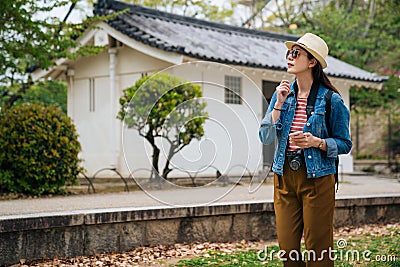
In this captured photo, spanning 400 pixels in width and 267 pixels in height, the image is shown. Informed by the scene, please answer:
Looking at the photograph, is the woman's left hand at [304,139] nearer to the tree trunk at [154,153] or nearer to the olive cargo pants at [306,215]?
the olive cargo pants at [306,215]

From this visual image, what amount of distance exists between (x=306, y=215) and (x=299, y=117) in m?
0.62

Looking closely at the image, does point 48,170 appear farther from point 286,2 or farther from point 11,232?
point 286,2

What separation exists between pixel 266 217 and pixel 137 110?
2.00 metres

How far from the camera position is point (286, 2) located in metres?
25.6

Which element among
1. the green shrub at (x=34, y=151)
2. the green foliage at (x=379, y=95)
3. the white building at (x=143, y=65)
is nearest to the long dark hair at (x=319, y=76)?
the white building at (x=143, y=65)

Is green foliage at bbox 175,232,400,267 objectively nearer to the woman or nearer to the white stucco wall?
the white stucco wall

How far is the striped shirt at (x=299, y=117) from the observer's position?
3.56 meters

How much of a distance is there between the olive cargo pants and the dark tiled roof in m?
6.67

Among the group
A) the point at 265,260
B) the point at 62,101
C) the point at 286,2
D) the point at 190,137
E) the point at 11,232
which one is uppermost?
the point at 286,2

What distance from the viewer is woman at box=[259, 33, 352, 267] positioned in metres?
3.45

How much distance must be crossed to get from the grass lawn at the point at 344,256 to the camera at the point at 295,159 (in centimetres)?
189

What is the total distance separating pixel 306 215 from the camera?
3469mm

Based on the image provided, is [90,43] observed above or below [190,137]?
above

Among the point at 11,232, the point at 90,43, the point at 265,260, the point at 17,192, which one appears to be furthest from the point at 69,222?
the point at 90,43
